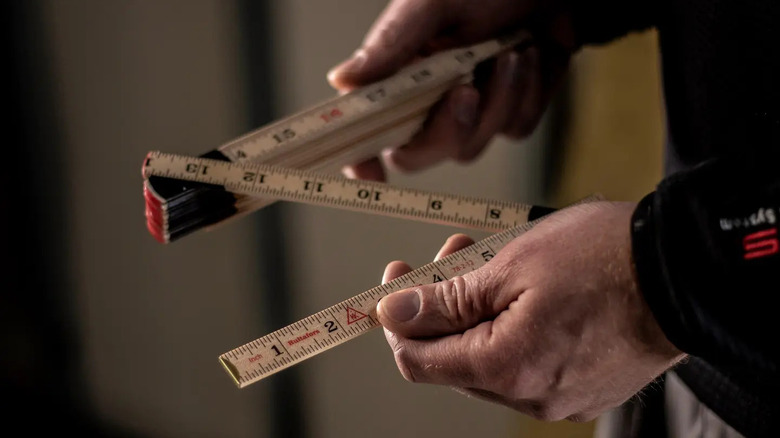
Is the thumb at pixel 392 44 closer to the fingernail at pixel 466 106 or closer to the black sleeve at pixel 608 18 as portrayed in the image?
the fingernail at pixel 466 106

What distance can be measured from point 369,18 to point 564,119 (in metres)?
0.56

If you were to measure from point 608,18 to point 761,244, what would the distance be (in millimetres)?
741

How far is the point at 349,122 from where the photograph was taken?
113 centimetres

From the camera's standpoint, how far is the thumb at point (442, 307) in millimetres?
807

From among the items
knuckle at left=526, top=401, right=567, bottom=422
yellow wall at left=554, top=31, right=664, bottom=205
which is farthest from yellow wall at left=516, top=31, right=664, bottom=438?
knuckle at left=526, top=401, right=567, bottom=422

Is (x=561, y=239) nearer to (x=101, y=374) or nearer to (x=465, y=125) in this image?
(x=465, y=125)

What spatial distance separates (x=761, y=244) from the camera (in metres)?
0.68

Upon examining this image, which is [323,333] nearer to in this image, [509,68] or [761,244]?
[761,244]

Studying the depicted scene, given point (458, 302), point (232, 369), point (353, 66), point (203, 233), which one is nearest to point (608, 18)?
point (353, 66)

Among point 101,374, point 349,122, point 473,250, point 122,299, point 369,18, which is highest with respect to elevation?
point 369,18

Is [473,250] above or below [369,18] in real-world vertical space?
below

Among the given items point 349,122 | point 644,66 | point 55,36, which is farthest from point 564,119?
point 55,36

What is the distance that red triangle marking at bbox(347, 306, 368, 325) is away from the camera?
2.85ft

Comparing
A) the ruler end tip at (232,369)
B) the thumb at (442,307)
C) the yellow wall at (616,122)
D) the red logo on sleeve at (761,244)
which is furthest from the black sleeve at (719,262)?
the yellow wall at (616,122)
